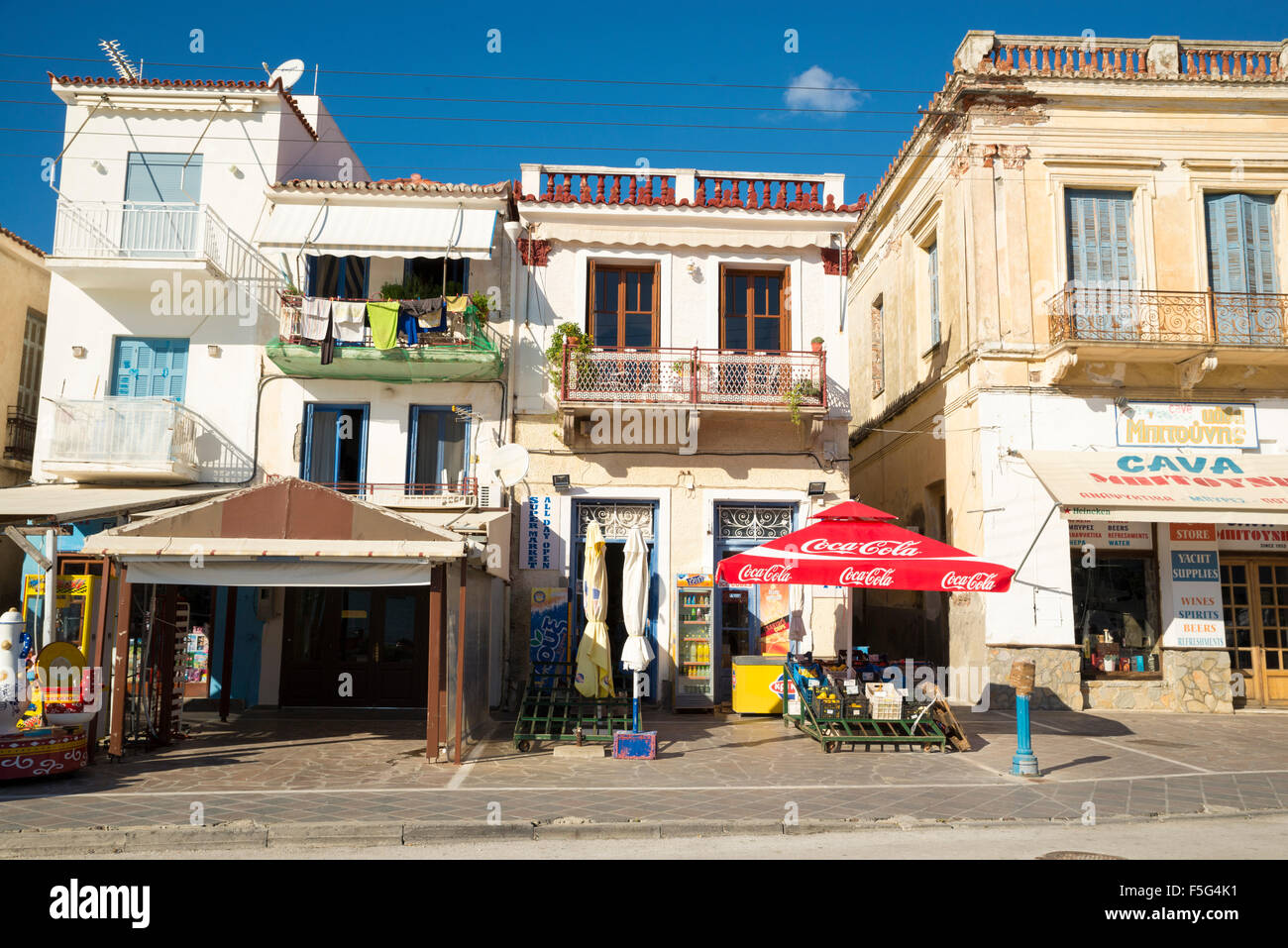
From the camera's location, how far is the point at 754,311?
57.0 feet

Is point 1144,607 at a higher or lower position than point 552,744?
higher

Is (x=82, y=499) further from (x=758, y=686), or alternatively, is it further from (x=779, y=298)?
(x=779, y=298)

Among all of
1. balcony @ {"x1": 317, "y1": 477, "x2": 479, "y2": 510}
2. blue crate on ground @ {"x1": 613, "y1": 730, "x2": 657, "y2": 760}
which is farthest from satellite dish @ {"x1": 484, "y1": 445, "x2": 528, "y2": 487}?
blue crate on ground @ {"x1": 613, "y1": 730, "x2": 657, "y2": 760}

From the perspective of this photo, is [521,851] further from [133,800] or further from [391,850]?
[133,800]

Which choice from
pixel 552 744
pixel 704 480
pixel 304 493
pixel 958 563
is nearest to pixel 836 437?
pixel 704 480

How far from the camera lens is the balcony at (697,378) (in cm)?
1616

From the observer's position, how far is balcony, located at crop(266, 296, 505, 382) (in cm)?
1577

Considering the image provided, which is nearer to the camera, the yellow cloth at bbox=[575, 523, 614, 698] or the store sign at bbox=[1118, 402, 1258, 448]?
the yellow cloth at bbox=[575, 523, 614, 698]

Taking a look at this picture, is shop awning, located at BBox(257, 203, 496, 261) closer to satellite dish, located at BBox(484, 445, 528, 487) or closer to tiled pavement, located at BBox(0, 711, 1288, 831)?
satellite dish, located at BBox(484, 445, 528, 487)

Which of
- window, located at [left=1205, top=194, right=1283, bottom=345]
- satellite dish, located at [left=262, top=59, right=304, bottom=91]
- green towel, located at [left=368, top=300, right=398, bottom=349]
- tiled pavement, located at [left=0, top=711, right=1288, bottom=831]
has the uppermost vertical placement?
satellite dish, located at [left=262, top=59, right=304, bottom=91]

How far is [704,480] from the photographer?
1670cm

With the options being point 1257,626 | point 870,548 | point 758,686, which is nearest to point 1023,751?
point 870,548

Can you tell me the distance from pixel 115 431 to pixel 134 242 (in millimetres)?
3366
